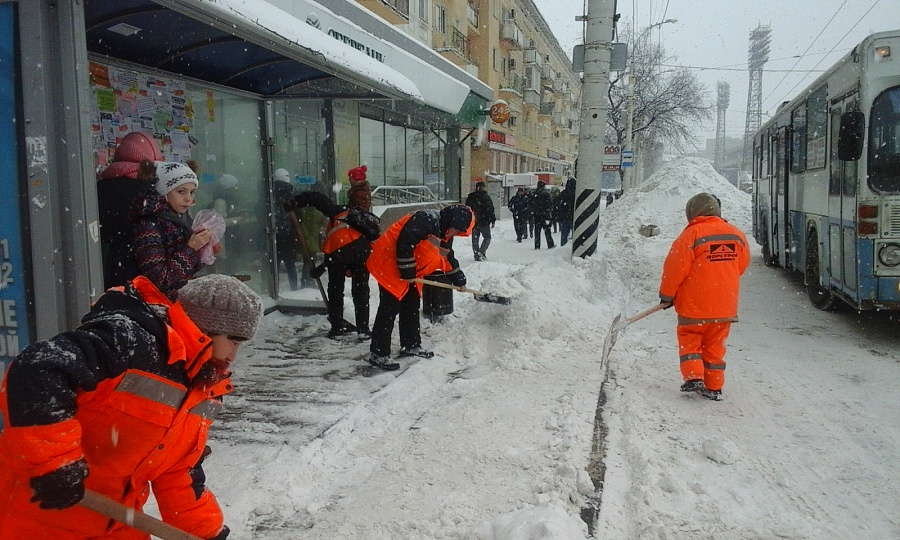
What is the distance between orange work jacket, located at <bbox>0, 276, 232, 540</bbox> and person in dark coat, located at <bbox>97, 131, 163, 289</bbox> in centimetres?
180

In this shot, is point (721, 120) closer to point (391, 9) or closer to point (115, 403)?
point (391, 9)

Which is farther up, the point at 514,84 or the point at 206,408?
the point at 514,84

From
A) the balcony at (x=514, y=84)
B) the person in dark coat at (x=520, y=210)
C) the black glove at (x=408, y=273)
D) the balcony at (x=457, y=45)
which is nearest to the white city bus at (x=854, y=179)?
the black glove at (x=408, y=273)

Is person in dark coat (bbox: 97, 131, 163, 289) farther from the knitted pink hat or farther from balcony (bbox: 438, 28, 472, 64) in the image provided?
balcony (bbox: 438, 28, 472, 64)

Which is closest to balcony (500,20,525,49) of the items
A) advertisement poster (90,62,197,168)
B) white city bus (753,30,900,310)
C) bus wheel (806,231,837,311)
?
white city bus (753,30,900,310)

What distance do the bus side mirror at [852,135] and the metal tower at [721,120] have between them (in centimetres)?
8597

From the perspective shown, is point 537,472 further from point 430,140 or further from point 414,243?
point 430,140

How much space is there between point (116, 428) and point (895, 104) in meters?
7.00

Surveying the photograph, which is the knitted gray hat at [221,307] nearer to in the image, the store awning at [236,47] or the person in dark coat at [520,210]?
the store awning at [236,47]

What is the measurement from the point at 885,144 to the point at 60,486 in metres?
7.01

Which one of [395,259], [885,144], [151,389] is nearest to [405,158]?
[395,259]

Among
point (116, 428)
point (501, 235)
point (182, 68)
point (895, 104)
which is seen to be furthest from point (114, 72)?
point (501, 235)

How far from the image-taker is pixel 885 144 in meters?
5.83

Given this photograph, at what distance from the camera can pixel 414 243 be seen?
522 cm
